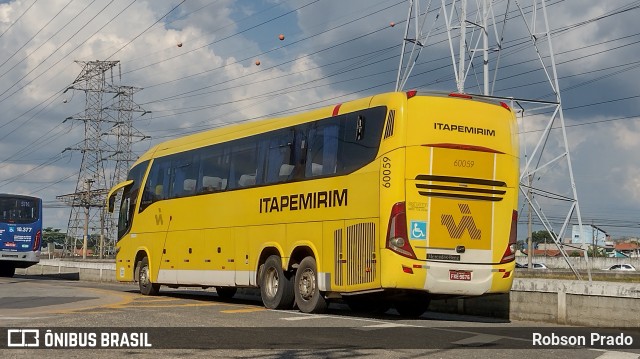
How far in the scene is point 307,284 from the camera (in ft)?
55.0

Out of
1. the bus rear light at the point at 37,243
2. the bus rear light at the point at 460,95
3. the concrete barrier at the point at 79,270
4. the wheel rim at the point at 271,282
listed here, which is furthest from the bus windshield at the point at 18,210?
the bus rear light at the point at 460,95

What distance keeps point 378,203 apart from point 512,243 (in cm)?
270

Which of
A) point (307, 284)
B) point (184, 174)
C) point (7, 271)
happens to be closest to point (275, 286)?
point (307, 284)

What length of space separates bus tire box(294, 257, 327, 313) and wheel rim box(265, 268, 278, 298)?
89 cm

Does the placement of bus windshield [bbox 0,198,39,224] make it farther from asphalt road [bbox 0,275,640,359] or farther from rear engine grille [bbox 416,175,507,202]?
rear engine grille [bbox 416,175,507,202]

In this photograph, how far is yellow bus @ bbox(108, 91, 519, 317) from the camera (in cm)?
1473

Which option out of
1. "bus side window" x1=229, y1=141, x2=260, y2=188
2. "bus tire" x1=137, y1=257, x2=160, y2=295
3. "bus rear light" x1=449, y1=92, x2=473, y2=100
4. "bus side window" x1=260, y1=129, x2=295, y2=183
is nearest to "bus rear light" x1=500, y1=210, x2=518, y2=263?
"bus rear light" x1=449, y1=92, x2=473, y2=100

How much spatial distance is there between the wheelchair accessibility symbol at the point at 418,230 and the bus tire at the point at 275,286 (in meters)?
3.60

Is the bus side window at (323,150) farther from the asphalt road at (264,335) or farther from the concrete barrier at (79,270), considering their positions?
the concrete barrier at (79,270)

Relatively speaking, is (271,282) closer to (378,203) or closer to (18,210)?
(378,203)

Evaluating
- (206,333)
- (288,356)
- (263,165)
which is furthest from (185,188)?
(288,356)

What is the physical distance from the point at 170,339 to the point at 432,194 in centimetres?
567

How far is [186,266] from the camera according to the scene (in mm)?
21750

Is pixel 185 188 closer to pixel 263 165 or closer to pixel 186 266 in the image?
pixel 186 266
